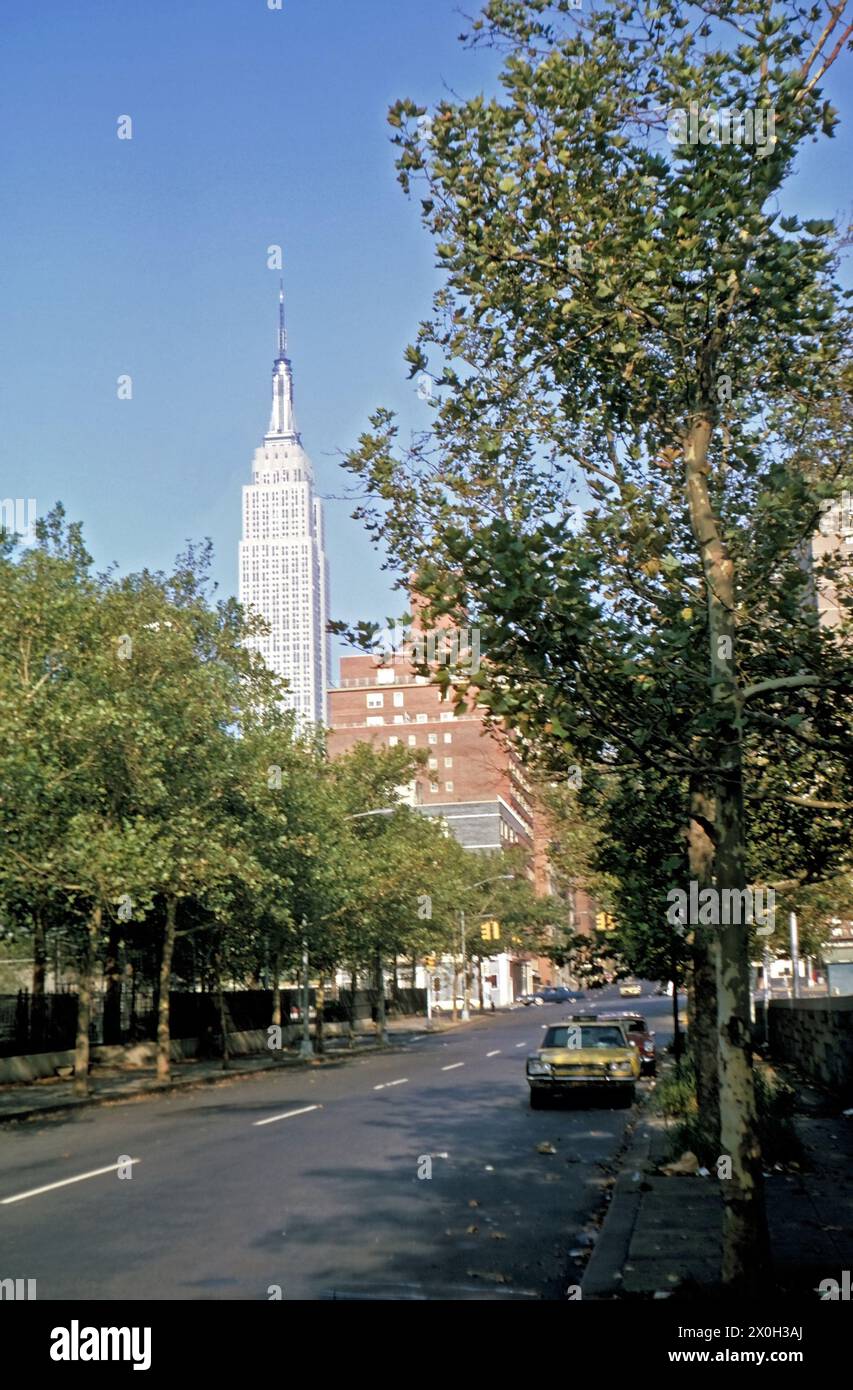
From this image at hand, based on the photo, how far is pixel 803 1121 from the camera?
744 inches

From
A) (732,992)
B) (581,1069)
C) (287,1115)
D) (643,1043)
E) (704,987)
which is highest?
(732,992)

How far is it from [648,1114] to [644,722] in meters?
15.5

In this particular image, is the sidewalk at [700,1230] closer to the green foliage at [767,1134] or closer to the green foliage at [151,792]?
the green foliage at [767,1134]

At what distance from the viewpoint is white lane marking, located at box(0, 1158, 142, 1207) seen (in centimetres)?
1322

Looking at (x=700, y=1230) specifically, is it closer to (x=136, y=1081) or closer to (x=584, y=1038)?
(x=584, y=1038)

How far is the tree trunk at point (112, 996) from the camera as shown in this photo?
38.2 meters

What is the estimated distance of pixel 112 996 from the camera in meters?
39.3

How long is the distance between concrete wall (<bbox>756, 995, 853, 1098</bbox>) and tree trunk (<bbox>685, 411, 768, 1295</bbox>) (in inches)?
557

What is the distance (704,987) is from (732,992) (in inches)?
307

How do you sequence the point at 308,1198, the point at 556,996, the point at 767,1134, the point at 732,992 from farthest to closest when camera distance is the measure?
the point at 556,996 → the point at 767,1134 → the point at 308,1198 → the point at 732,992

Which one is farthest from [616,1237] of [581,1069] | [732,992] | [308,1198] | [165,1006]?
[165,1006]
